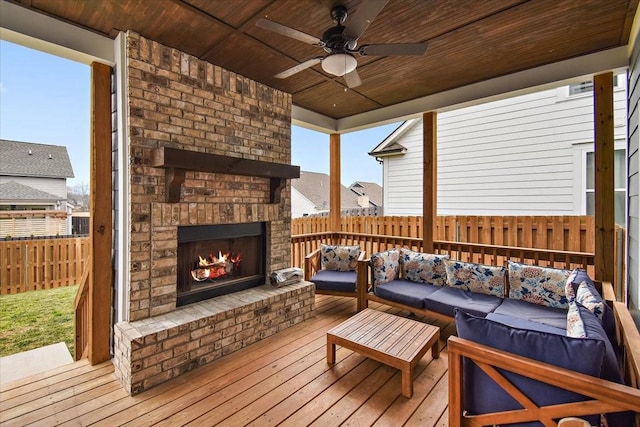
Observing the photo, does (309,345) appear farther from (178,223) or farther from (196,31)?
(196,31)

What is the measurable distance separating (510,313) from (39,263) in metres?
6.56

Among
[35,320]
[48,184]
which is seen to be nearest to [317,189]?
[48,184]

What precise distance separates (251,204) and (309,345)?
5.60ft

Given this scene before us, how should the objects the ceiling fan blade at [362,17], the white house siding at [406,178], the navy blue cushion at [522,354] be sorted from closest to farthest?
1. the navy blue cushion at [522,354]
2. the ceiling fan blade at [362,17]
3. the white house siding at [406,178]

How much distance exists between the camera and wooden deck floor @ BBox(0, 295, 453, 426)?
1.93 meters

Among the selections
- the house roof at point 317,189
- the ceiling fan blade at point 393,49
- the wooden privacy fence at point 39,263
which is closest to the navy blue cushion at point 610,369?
the ceiling fan blade at point 393,49

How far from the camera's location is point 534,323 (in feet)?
8.05

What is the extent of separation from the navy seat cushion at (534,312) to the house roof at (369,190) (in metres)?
6.26

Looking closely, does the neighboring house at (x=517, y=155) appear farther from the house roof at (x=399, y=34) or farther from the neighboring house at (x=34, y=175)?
the neighboring house at (x=34, y=175)

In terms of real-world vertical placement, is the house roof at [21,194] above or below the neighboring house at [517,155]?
below

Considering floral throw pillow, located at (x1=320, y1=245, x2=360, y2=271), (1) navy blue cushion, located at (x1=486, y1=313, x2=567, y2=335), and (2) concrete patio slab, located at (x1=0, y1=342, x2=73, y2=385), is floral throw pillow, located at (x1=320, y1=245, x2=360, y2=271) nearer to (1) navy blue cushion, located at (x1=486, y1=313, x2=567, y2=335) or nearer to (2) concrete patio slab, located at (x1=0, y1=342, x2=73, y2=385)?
(1) navy blue cushion, located at (x1=486, y1=313, x2=567, y2=335)

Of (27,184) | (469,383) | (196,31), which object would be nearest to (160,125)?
(196,31)

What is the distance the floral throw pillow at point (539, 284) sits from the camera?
2.78m

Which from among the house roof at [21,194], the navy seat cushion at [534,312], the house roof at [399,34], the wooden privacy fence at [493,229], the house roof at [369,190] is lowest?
the navy seat cushion at [534,312]
